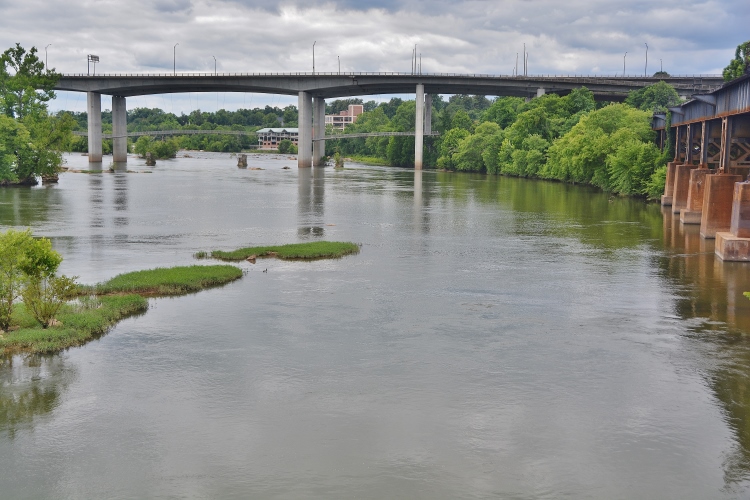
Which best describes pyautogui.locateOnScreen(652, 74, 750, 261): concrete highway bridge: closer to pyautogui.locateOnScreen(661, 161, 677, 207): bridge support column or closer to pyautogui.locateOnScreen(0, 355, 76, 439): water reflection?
pyautogui.locateOnScreen(661, 161, 677, 207): bridge support column

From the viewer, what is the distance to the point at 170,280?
32.6 m

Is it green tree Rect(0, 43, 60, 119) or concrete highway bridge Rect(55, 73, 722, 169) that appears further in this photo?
concrete highway bridge Rect(55, 73, 722, 169)

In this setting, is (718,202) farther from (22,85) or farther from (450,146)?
(450,146)

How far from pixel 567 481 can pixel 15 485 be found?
10.9 m

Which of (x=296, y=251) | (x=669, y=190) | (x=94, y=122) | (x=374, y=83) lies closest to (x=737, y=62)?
(x=669, y=190)

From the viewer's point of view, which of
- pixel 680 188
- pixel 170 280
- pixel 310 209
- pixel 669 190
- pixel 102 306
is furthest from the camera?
pixel 669 190

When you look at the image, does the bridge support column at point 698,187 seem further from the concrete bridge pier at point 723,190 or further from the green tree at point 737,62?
the green tree at point 737,62

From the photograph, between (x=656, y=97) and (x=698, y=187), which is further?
(x=656, y=97)

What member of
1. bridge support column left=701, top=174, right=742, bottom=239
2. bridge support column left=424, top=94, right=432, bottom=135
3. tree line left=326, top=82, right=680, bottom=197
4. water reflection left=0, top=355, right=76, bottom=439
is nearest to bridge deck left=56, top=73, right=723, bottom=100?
tree line left=326, top=82, right=680, bottom=197

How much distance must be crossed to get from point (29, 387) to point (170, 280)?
1212cm

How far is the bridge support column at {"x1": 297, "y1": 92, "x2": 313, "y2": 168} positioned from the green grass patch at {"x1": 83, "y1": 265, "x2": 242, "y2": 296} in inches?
4748

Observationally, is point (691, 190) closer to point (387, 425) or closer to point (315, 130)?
point (387, 425)

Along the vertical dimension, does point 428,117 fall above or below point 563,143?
above

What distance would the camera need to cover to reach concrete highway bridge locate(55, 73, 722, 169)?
477ft
